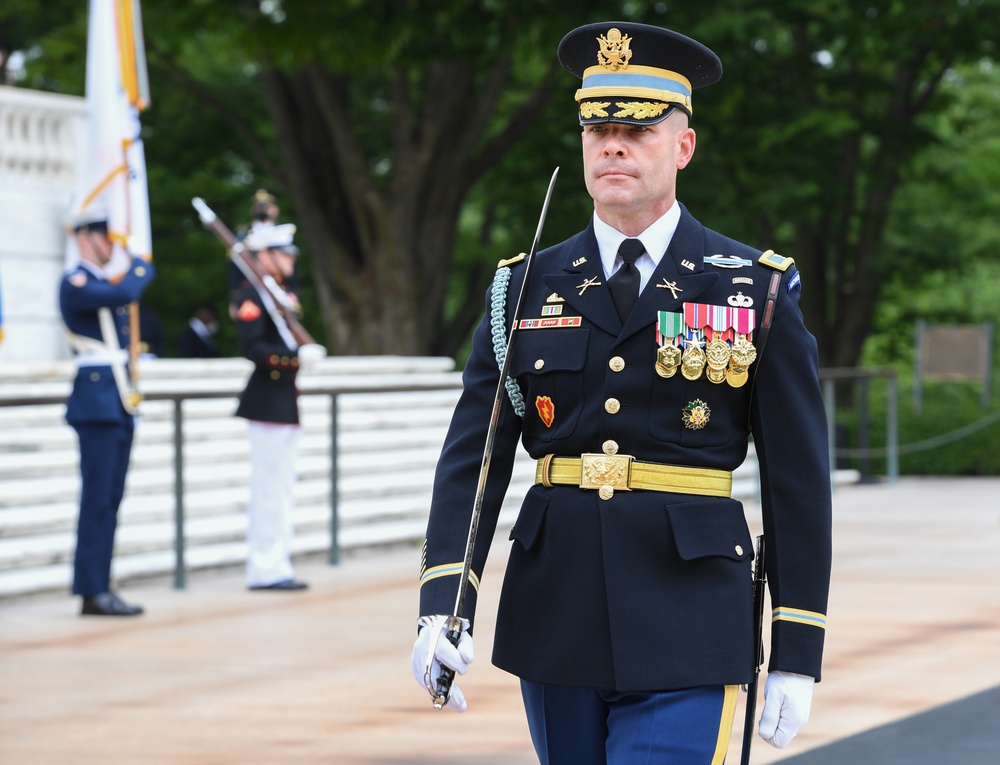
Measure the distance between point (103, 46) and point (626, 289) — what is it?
820 cm

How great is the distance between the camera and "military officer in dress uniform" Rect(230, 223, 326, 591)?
1009cm

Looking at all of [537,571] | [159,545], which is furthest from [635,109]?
[159,545]

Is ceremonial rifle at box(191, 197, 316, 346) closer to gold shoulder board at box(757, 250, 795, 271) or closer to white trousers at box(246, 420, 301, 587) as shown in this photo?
white trousers at box(246, 420, 301, 587)

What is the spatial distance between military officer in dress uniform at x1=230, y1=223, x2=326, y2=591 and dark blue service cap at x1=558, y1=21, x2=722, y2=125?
681 centimetres

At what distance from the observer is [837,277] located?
23297mm

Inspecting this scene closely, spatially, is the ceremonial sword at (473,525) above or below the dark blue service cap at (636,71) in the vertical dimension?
below

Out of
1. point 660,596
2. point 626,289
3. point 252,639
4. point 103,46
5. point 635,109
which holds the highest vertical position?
point 103,46

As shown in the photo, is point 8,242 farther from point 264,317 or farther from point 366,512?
point 264,317

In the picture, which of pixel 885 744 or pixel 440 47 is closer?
pixel 885 744

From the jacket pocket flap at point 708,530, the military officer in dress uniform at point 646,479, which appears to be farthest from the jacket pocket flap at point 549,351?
the jacket pocket flap at point 708,530

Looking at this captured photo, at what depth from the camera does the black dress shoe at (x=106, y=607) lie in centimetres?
908

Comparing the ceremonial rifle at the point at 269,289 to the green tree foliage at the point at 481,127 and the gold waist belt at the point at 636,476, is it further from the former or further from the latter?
the gold waist belt at the point at 636,476

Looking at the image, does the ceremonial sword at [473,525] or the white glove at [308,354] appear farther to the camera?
the white glove at [308,354]

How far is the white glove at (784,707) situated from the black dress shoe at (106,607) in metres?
6.28
